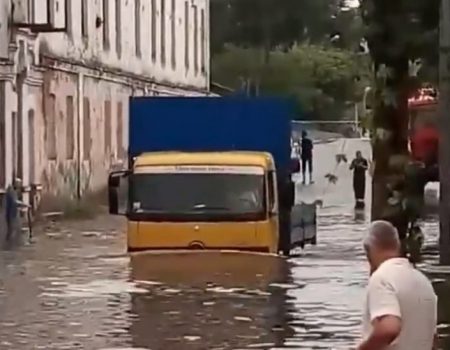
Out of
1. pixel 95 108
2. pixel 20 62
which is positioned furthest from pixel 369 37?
pixel 95 108

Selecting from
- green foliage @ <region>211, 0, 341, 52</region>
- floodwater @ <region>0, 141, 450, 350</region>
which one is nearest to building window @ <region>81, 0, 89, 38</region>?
floodwater @ <region>0, 141, 450, 350</region>

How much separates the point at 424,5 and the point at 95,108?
4175 centimetres

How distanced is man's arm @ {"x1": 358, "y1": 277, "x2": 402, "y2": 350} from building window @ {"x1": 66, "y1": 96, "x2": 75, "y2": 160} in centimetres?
3759

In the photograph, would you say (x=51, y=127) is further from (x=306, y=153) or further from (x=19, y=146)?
(x=306, y=153)

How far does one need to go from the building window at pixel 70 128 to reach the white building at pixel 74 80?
1.1 inches

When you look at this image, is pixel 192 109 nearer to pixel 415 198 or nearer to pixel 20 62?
pixel 20 62

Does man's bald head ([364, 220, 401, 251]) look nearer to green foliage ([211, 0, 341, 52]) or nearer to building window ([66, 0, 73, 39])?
building window ([66, 0, 73, 39])

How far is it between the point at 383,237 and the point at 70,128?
125 feet

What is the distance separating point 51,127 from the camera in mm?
43969

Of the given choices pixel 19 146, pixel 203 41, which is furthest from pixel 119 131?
pixel 203 41

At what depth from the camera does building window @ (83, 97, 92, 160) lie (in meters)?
48.0

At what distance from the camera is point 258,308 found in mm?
19016

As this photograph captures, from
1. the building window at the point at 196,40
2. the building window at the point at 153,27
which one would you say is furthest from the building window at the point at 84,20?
Result: the building window at the point at 196,40

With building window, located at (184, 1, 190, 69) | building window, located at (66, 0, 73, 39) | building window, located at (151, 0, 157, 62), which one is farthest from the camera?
Result: building window, located at (184, 1, 190, 69)
